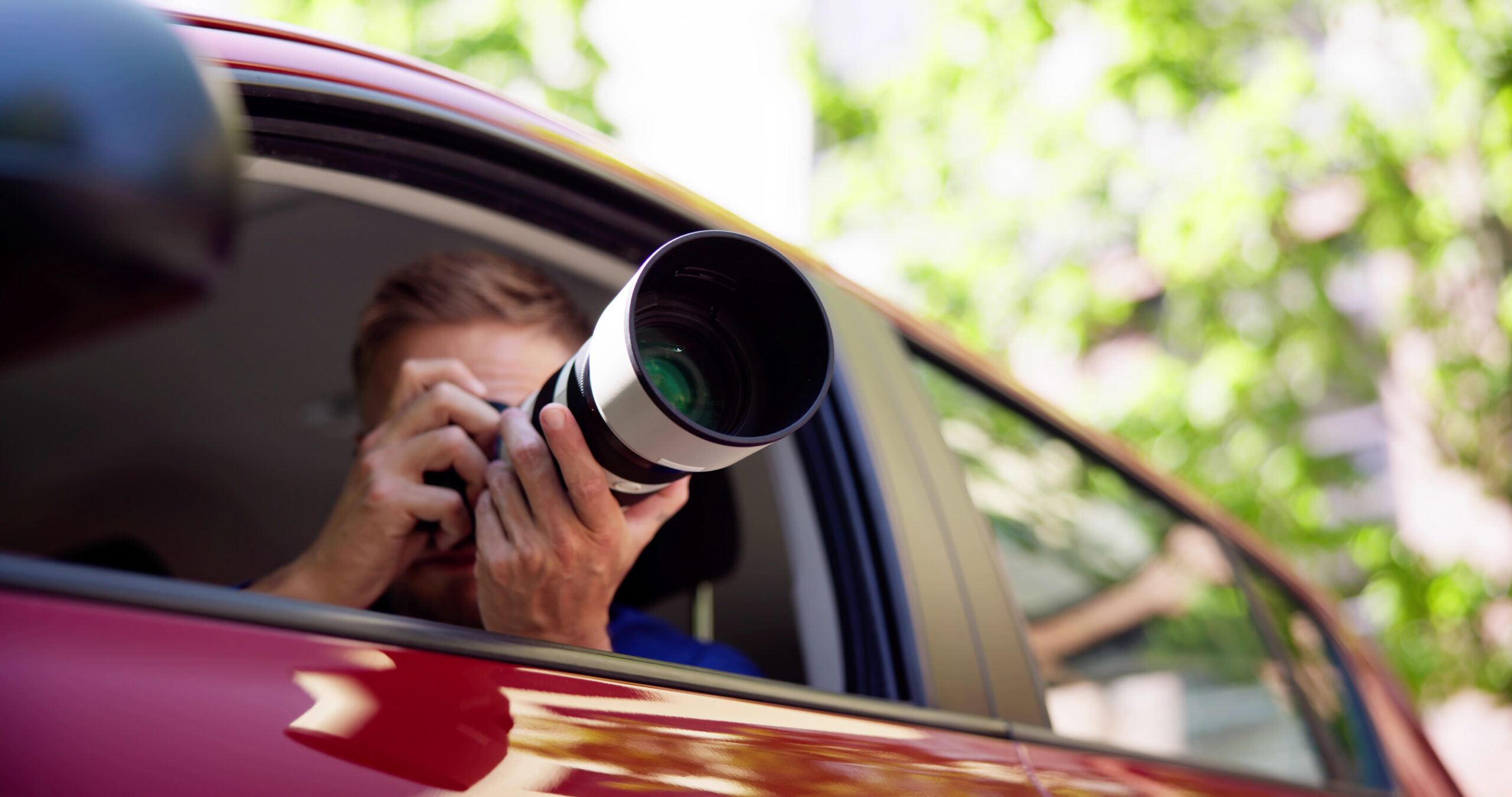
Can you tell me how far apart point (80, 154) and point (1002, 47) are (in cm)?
566

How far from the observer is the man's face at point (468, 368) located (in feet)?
3.51

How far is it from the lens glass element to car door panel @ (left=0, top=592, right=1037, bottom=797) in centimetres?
21

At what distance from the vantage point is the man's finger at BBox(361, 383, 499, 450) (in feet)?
3.03

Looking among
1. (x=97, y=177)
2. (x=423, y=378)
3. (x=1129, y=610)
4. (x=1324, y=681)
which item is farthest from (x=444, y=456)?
(x=1324, y=681)

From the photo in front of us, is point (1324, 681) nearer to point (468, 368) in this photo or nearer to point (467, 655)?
point (468, 368)

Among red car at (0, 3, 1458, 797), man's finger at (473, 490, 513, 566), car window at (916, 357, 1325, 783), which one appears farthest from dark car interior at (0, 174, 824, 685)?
man's finger at (473, 490, 513, 566)

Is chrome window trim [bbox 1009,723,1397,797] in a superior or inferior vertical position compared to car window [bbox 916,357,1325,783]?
inferior

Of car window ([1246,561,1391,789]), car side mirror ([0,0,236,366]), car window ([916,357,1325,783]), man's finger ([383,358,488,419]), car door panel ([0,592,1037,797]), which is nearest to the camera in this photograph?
car side mirror ([0,0,236,366])

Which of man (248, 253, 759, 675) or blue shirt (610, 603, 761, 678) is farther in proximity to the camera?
blue shirt (610, 603, 761, 678)

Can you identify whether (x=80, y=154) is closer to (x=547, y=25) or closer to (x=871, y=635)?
(x=871, y=635)

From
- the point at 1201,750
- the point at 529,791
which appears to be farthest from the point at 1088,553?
the point at 529,791

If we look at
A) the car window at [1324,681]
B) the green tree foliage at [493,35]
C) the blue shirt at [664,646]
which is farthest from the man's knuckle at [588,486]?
the green tree foliage at [493,35]

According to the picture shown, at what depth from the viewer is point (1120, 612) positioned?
8.07 feet

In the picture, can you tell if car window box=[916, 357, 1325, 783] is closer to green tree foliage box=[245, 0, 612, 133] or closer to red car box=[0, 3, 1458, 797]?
red car box=[0, 3, 1458, 797]
